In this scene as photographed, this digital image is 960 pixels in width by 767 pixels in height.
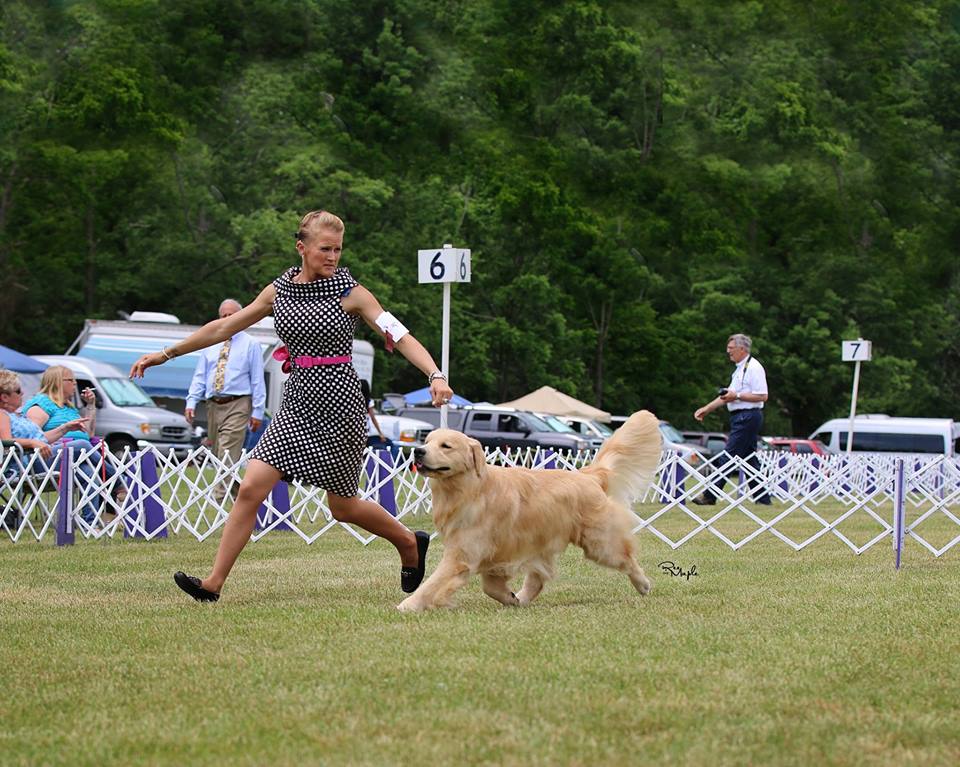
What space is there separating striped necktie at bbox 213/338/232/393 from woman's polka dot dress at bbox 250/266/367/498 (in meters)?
4.59

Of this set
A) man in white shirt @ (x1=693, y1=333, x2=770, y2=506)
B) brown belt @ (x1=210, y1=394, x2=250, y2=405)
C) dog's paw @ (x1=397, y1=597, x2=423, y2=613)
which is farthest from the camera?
man in white shirt @ (x1=693, y1=333, x2=770, y2=506)

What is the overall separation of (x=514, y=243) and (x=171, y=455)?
29511mm

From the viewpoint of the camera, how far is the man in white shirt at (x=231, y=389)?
10.4 m

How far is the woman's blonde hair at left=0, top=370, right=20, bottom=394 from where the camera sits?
9742mm

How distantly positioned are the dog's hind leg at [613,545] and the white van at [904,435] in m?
25.1

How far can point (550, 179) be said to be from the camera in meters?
38.7

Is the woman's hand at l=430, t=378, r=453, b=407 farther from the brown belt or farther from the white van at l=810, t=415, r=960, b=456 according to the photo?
the white van at l=810, t=415, r=960, b=456

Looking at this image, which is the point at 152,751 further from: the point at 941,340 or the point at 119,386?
the point at 941,340

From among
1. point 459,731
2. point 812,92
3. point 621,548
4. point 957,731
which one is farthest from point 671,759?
point 812,92

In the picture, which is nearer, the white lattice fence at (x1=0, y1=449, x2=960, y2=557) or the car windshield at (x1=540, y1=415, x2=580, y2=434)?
the white lattice fence at (x1=0, y1=449, x2=960, y2=557)

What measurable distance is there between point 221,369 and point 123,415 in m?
10.7

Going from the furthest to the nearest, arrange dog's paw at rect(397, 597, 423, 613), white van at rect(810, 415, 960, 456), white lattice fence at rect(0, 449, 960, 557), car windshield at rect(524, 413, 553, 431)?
white van at rect(810, 415, 960, 456) < car windshield at rect(524, 413, 553, 431) < white lattice fence at rect(0, 449, 960, 557) < dog's paw at rect(397, 597, 423, 613)

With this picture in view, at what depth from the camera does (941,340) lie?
139ft

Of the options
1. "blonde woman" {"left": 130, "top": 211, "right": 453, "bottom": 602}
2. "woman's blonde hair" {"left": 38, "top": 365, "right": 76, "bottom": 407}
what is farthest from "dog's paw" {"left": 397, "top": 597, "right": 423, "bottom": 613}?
"woman's blonde hair" {"left": 38, "top": 365, "right": 76, "bottom": 407}
